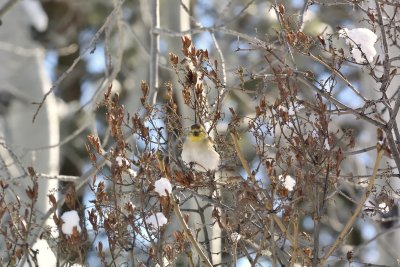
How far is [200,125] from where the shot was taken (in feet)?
10.5

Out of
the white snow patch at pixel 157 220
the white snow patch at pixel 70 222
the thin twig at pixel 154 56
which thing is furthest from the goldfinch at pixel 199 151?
the thin twig at pixel 154 56

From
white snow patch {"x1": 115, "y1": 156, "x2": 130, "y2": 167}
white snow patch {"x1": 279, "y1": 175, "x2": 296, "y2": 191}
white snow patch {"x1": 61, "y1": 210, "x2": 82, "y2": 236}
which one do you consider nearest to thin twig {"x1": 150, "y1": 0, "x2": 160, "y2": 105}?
white snow patch {"x1": 115, "y1": 156, "x2": 130, "y2": 167}

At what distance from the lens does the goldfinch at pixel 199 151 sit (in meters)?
3.29

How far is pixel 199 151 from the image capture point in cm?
335

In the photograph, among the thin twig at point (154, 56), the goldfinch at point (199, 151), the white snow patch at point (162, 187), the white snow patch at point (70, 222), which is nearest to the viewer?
the white snow patch at point (162, 187)

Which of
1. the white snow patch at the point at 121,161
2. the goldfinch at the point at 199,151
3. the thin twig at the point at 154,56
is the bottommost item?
the white snow patch at the point at 121,161

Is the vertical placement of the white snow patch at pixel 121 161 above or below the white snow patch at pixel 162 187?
above

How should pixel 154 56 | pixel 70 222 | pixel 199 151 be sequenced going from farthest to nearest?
pixel 154 56
pixel 199 151
pixel 70 222

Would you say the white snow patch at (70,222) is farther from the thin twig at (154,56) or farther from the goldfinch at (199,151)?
the thin twig at (154,56)

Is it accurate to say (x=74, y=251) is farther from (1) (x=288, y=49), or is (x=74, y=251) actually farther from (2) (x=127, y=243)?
(1) (x=288, y=49)

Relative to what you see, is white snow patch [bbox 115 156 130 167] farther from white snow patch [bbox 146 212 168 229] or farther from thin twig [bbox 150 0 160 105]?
thin twig [bbox 150 0 160 105]

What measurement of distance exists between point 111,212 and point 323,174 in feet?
2.59

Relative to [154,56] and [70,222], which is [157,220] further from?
[154,56]

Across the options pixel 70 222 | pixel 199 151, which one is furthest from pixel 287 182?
pixel 70 222
